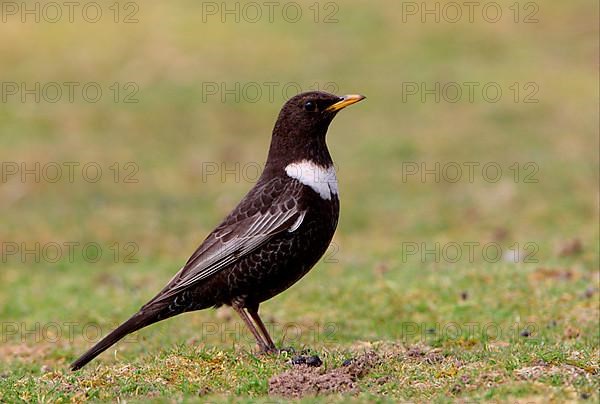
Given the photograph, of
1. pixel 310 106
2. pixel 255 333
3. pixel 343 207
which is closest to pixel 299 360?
pixel 255 333

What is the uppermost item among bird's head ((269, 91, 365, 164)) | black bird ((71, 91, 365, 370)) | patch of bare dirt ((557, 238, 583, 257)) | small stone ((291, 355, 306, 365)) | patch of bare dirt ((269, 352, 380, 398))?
bird's head ((269, 91, 365, 164))

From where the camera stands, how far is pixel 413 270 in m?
13.0

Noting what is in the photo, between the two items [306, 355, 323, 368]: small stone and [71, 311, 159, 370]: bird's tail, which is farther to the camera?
[71, 311, 159, 370]: bird's tail

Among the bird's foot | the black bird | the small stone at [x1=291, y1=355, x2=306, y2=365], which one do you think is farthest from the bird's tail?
the small stone at [x1=291, y1=355, x2=306, y2=365]

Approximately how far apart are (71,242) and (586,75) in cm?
1636

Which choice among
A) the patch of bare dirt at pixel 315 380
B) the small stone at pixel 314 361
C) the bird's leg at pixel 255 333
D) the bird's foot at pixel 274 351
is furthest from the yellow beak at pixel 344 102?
the patch of bare dirt at pixel 315 380

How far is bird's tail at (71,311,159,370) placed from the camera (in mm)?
7836

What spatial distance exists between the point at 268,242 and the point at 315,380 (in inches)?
60.1

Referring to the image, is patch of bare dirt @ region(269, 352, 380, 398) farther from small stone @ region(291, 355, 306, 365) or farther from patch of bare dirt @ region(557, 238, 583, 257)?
patch of bare dirt @ region(557, 238, 583, 257)

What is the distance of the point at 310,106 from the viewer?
836 cm

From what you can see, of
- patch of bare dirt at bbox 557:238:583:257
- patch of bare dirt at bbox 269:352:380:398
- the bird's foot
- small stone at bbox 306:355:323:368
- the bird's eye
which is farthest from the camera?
patch of bare dirt at bbox 557:238:583:257

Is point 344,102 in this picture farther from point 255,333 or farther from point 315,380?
point 315,380

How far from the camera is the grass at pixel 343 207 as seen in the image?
7.39 m

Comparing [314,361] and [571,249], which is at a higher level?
[314,361]
